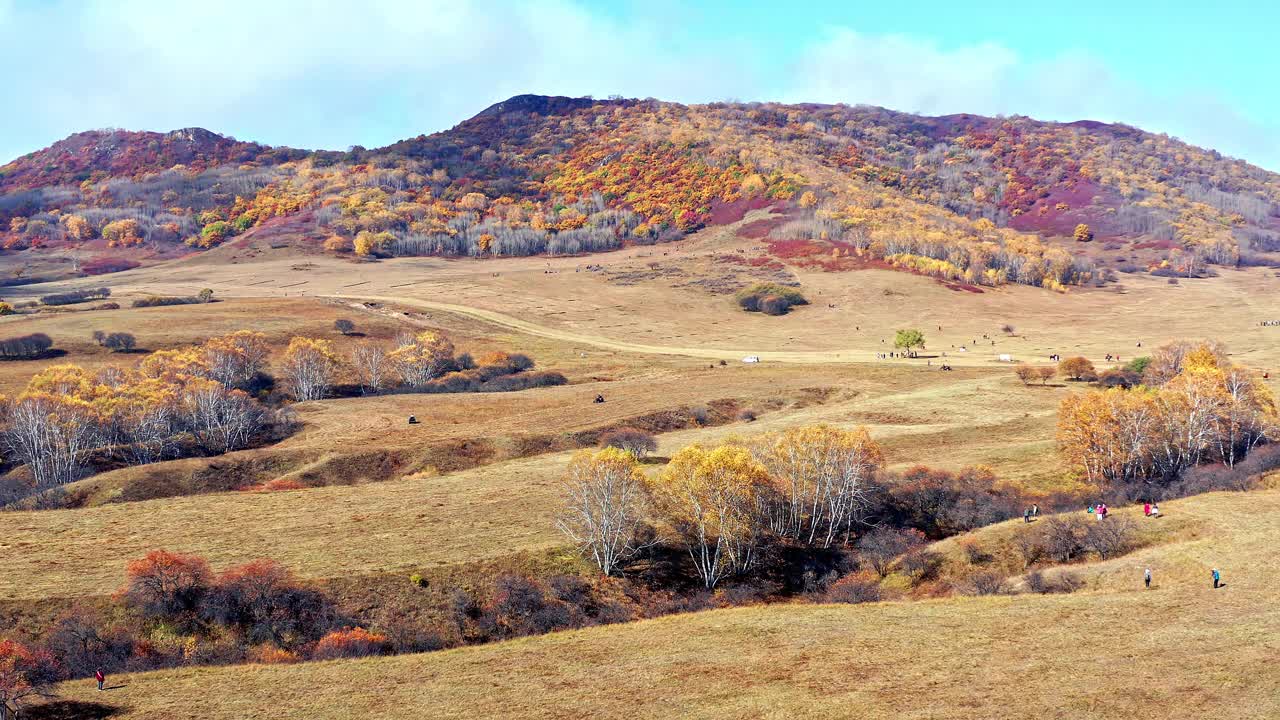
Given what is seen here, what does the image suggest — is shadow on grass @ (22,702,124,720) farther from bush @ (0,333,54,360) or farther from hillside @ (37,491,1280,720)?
bush @ (0,333,54,360)

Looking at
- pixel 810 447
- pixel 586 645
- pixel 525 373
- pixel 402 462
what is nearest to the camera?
Result: pixel 586 645

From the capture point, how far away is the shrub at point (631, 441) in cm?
8344

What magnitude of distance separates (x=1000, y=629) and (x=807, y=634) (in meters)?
9.42

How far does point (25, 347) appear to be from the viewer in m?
125

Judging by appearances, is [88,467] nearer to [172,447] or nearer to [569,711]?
[172,447]

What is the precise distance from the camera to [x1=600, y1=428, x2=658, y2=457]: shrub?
83438 millimetres

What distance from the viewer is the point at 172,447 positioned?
3642 inches

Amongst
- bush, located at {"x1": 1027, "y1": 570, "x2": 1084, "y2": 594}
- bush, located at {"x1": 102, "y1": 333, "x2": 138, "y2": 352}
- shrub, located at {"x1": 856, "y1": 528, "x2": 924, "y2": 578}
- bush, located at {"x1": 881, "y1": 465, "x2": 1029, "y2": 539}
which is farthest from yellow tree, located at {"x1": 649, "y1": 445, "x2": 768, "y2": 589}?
bush, located at {"x1": 102, "y1": 333, "x2": 138, "y2": 352}

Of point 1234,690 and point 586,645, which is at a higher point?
point 1234,690

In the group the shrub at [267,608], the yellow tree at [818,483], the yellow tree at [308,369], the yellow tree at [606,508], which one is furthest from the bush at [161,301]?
the yellow tree at [818,483]

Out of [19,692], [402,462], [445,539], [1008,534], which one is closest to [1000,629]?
[1008,534]

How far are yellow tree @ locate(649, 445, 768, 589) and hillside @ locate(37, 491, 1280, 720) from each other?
964 cm

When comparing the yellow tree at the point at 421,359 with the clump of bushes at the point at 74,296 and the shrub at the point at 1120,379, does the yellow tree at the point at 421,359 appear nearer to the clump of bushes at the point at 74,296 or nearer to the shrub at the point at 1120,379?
the clump of bushes at the point at 74,296

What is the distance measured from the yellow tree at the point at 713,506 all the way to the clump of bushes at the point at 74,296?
153 metres
